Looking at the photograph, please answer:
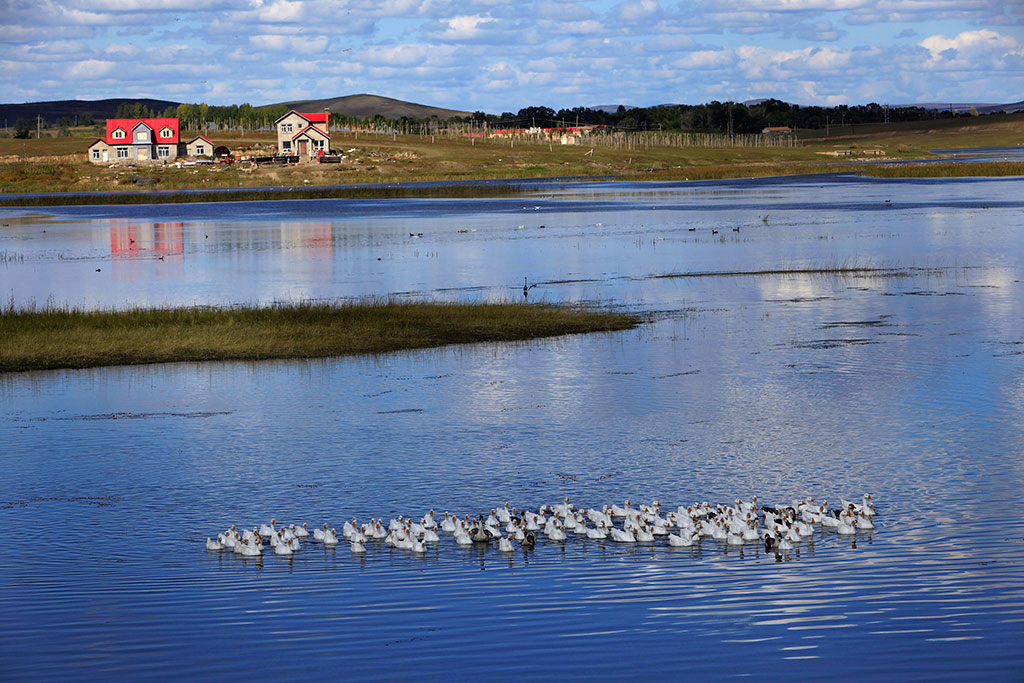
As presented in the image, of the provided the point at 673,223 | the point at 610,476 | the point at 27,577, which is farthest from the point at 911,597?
the point at 673,223

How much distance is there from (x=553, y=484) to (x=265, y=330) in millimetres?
19333

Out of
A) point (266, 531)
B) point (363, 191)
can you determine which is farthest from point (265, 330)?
point (363, 191)

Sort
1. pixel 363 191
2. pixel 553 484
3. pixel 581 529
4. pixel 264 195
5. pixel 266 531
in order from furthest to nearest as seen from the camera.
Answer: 1. pixel 363 191
2. pixel 264 195
3. pixel 553 484
4. pixel 581 529
5. pixel 266 531

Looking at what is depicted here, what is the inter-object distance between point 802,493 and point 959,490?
287 cm

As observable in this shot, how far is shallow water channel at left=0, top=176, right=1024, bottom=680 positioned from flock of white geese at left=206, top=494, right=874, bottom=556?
261 millimetres

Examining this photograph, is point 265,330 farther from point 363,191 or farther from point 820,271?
point 363,191

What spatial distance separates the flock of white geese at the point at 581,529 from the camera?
783 inches

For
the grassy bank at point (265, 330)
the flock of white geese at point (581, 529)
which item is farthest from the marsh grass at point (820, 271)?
the flock of white geese at point (581, 529)

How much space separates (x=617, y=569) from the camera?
19.1 meters

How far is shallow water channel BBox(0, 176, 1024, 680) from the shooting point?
16016 millimetres

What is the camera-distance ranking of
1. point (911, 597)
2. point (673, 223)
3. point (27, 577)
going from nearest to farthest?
point (911, 597)
point (27, 577)
point (673, 223)

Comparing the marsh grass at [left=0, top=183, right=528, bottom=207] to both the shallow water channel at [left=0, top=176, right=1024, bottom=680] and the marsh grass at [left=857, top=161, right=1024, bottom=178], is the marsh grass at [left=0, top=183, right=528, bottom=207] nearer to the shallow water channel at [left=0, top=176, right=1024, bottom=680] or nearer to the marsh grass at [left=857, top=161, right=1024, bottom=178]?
the marsh grass at [left=857, top=161, right=1024, bottom=178]

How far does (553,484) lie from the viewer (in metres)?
24.3

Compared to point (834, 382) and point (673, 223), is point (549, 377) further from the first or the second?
point (673, 223)
